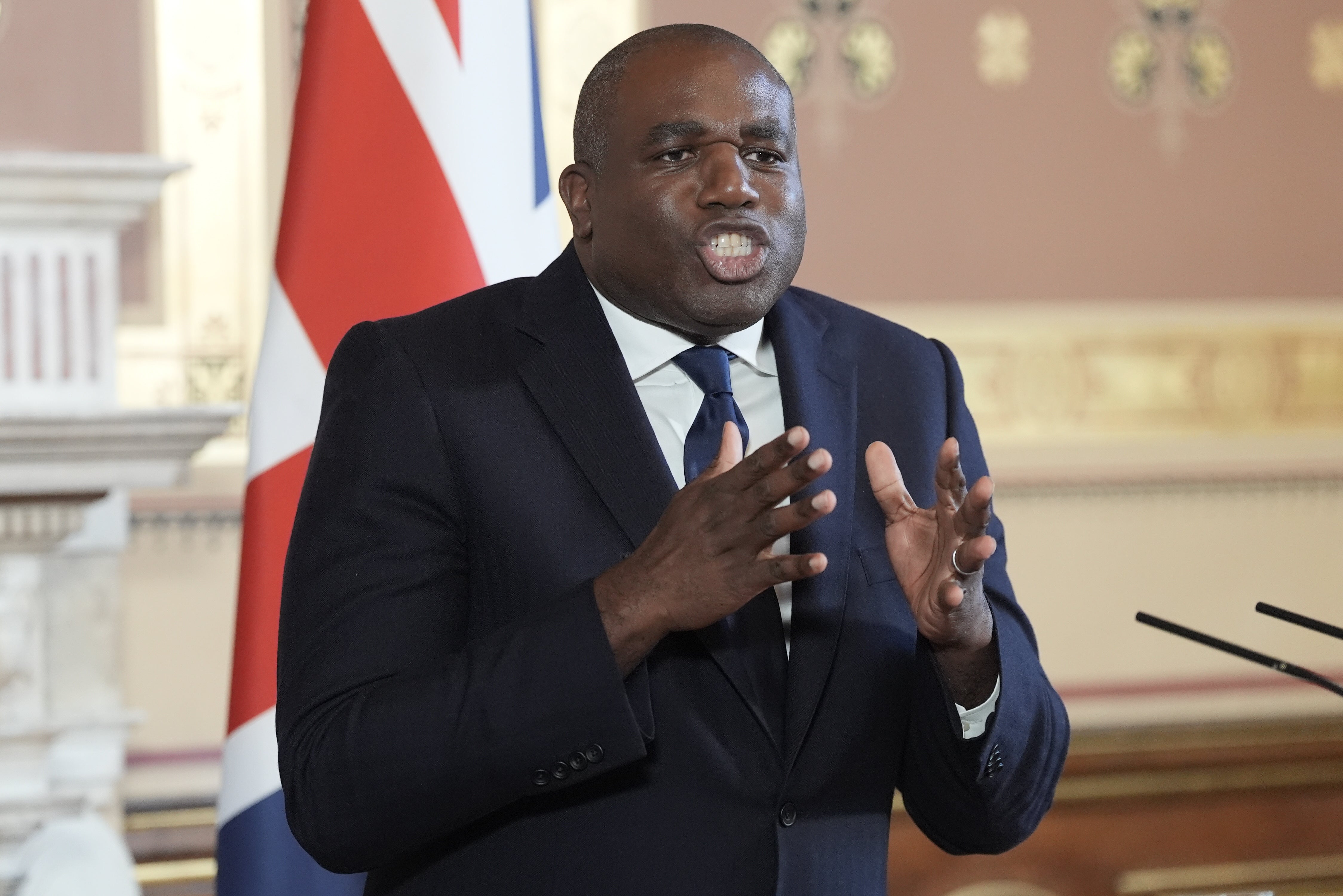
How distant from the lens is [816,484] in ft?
4.06

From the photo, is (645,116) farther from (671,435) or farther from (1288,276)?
(1288,276)

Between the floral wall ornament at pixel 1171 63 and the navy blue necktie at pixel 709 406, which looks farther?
the floral wall ornament at pixel 1171 63

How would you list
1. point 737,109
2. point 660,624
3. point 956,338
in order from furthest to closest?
point 956,338 → point 737,109 → point 660,624

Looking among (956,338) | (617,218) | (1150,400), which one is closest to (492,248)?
(617,218)

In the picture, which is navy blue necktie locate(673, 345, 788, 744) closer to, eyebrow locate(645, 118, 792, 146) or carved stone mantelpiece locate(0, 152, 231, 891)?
eyebrow locate(645, 118, 792, 146)

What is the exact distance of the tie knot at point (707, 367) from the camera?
125 centimetres

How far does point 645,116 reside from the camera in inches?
48.0

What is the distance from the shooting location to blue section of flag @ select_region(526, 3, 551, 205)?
2.10 metres

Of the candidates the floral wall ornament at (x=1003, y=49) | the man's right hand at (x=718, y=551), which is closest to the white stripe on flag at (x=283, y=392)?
the man's right hand at (x=718, y=551)

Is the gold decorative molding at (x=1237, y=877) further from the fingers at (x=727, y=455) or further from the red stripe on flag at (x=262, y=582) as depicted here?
the fingers at (x=727, y=455)

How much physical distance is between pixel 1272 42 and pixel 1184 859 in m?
1.99

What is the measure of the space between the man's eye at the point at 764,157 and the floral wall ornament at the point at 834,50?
7.36 ft

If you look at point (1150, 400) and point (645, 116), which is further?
point (1150, 400)

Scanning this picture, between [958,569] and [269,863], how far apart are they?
1.12 meters
